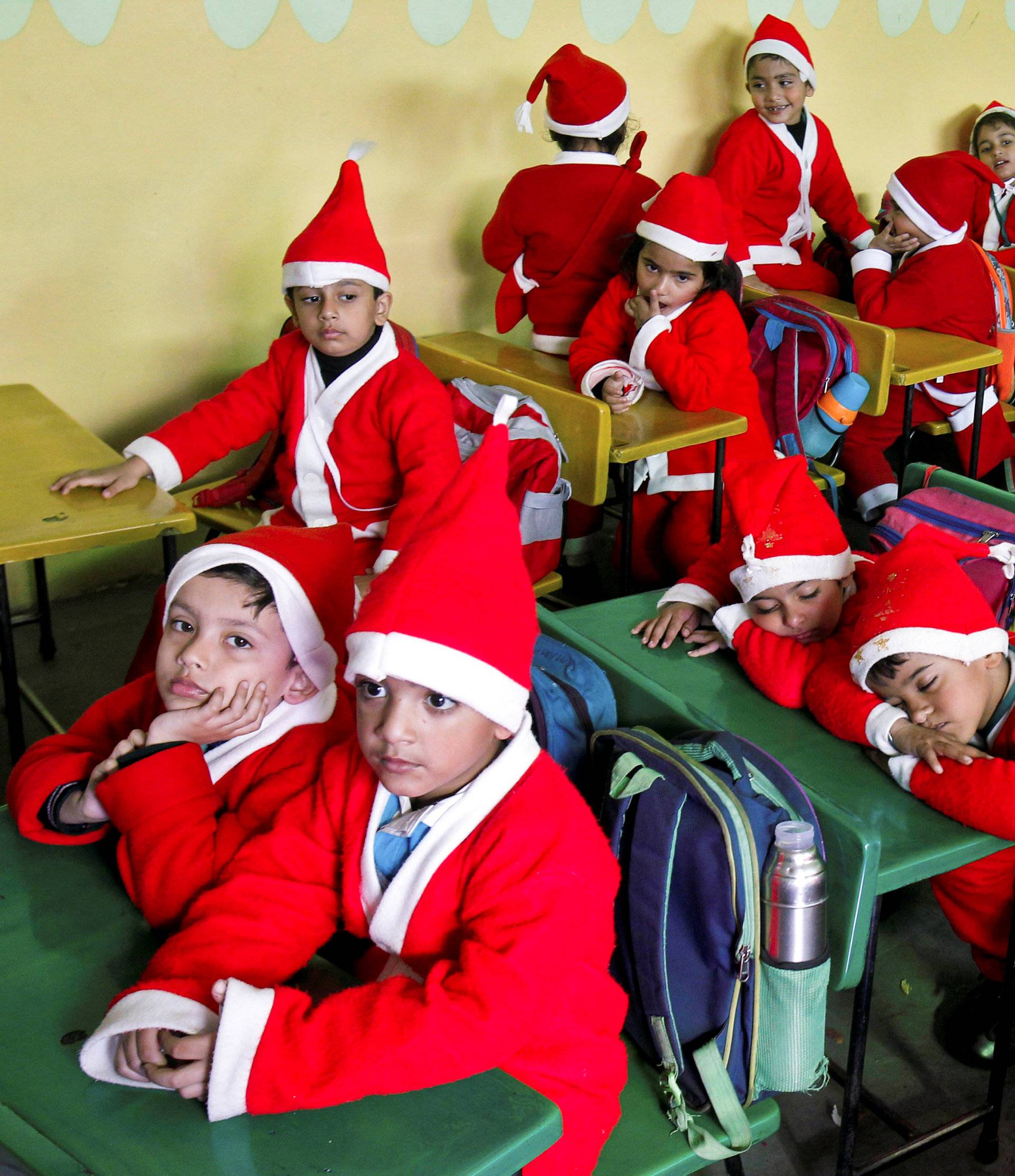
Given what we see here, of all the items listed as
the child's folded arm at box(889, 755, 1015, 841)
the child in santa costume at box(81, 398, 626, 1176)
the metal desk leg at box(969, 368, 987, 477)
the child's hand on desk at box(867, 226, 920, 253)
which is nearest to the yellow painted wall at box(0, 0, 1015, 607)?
the child's hand on desk at box(867, 226, 920, 253)

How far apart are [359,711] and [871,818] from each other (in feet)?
2.16

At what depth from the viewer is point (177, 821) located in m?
1.28

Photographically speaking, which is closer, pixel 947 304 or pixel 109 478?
pixel 109 478

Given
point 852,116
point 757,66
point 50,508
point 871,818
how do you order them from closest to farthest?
point 871,818 < point 50,508 < point 757,66 < point 852,116

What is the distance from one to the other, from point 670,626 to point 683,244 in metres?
1.44

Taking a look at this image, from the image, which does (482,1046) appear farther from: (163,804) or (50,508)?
(50,508)

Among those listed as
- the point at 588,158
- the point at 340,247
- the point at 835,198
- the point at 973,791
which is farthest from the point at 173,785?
the point at 835,198

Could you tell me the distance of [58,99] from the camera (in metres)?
3.04

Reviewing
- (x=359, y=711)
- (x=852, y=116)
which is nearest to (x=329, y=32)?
(x=852, y=116)

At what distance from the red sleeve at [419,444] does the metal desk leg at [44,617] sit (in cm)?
106

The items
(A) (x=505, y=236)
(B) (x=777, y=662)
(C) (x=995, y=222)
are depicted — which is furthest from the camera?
(C) (x=995, y=222)

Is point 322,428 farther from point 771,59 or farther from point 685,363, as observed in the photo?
point 771,59

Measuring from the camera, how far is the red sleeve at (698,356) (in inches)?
115

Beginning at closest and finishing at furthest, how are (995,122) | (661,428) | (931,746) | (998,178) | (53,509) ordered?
(931,746)
(53,509)
(661,428)
(998,178)
(995,122)
